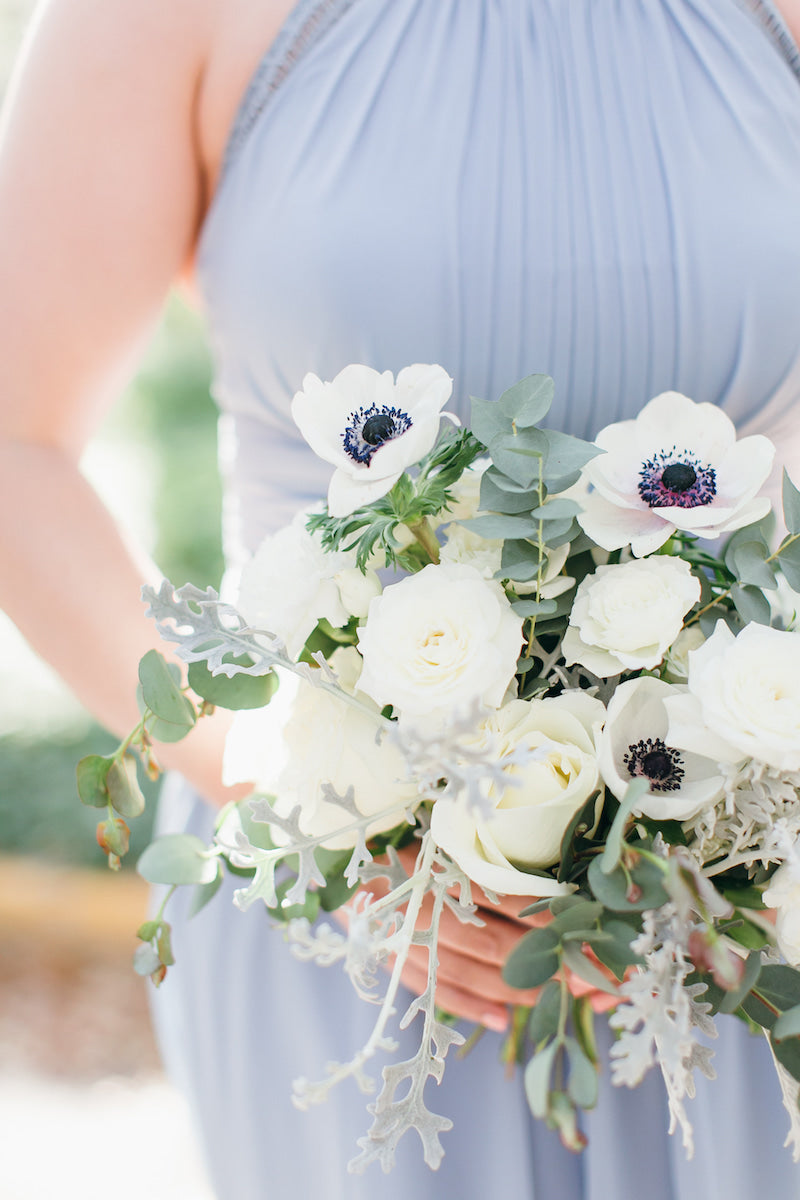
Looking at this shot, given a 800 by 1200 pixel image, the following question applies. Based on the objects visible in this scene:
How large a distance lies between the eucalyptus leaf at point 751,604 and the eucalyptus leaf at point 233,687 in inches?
12.4

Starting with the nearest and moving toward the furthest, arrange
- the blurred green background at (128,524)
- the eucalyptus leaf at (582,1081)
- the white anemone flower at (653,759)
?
the eucalyptus leaf at (582,1081) → the white anemone flower at (653,759) → the blurred green background at (128,524)

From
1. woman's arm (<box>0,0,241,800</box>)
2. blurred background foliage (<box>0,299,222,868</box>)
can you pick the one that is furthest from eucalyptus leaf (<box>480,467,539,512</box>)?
blurred background foliage (<box>0,299,222,868</box>)

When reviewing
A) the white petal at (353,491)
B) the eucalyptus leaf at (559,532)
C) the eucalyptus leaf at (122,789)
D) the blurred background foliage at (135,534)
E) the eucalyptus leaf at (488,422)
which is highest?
the eucalyptus leaf at (488,422)

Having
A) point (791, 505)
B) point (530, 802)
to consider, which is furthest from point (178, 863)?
point (791, 505)

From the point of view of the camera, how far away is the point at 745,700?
543 millimetres

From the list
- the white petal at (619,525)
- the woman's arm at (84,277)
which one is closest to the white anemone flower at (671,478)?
the white petal at (619,525)

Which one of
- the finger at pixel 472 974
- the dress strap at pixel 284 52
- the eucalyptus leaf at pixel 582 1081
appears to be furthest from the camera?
the dress strap at pixel 284 52

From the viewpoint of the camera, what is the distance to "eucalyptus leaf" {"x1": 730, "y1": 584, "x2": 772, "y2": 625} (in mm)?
632

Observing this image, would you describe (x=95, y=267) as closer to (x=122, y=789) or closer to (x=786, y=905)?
(x=122, y=789)

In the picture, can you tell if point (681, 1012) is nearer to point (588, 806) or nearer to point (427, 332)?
point (588, 806)

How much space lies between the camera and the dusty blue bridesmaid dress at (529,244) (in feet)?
A: 2.97

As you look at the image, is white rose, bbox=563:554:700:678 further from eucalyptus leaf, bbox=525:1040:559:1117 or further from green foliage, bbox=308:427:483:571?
eucalyptus leaf, bbox=525:1040:559:1117

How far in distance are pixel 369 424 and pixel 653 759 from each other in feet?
0.88

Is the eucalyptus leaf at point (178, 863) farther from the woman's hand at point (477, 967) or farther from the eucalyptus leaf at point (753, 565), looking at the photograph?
the eucalyptus leaf at point (753, 565)
